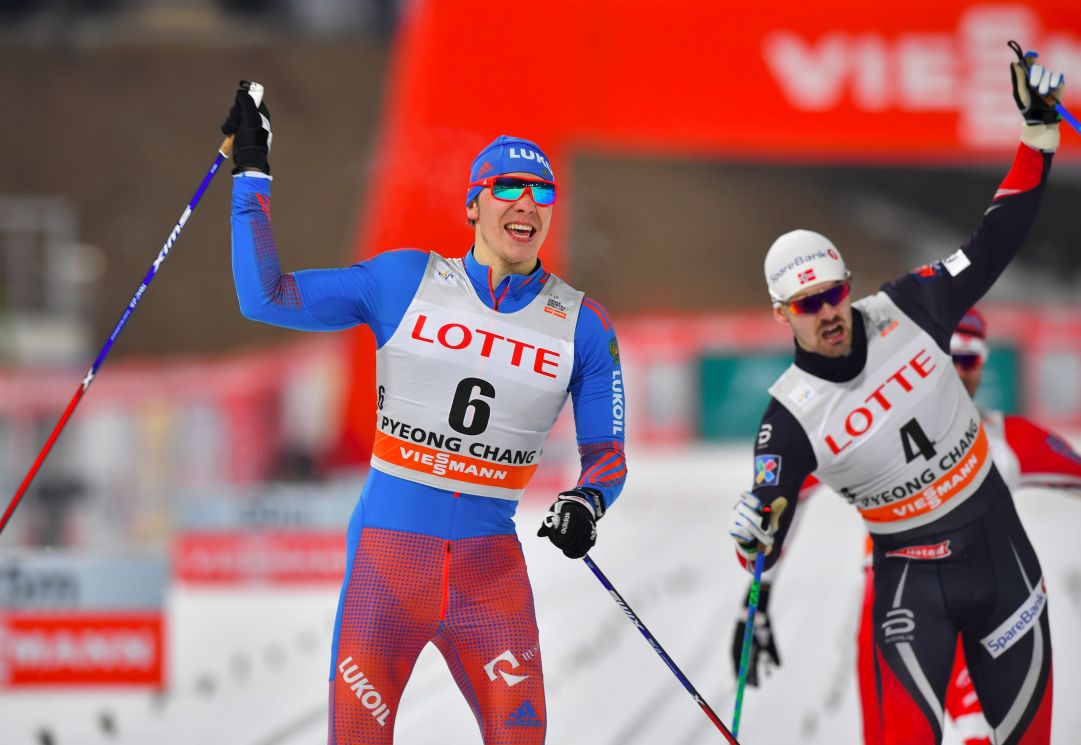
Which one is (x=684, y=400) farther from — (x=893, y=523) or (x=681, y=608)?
(x=893, y=523)

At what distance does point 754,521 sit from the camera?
11.3 feet

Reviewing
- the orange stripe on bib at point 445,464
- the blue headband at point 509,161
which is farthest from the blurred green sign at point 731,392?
the orange stripe on bib at point 445,464

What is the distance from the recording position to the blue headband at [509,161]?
3.13 m

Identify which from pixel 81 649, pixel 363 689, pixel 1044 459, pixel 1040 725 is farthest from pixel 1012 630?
pixel 81 649

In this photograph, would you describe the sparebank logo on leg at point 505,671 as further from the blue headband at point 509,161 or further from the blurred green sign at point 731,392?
the blurred green sign at point 731,392

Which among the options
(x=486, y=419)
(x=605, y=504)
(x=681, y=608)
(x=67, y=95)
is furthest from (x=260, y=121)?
(x=67, y=95)

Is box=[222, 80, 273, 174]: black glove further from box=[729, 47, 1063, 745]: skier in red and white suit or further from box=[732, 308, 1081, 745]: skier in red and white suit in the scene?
box=[732, 308, 1081, 745]: skier in red and white suit

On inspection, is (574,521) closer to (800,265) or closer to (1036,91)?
(800,265)

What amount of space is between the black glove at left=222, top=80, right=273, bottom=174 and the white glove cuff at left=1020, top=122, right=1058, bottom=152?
7.00 feet

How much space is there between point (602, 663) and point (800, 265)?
12.3 ft

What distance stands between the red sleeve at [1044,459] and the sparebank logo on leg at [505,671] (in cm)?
205

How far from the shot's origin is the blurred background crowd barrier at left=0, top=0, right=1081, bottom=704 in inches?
464

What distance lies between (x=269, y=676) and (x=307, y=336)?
12.9 metres

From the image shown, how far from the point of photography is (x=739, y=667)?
3865mm
